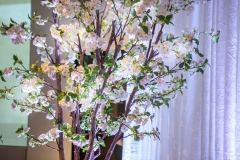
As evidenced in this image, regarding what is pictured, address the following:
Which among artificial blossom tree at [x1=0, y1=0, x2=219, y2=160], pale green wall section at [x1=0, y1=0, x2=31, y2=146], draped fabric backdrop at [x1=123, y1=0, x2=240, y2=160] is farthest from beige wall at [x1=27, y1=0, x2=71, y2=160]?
artificial blossom tree at [x1=0, y1=0, x2=219, y2=160]

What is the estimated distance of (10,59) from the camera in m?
2.59

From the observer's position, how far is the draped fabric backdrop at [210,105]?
6.18ft

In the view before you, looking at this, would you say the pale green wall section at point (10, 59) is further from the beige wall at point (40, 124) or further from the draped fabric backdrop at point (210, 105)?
the draped fabric backdrop at point (210, 105)

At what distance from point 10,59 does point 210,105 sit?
69.9 inches

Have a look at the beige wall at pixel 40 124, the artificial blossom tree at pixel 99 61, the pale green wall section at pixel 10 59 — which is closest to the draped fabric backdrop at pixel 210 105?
the artificial blossom tree at pixel 99 61

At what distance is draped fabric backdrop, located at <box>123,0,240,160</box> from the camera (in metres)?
1.88

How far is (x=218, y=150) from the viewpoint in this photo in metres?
1.88

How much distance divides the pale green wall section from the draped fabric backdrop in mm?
1098

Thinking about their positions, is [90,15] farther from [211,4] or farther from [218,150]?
[218,150]

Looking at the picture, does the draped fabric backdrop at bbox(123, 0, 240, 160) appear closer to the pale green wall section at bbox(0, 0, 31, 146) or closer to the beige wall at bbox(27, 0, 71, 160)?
the beige wall at bbox(27, 0, 71, 160)

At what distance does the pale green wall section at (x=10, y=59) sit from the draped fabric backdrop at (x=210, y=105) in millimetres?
1098

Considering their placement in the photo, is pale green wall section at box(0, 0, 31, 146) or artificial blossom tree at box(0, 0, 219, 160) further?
pale green wall section at box(0, 0, 31, 146)

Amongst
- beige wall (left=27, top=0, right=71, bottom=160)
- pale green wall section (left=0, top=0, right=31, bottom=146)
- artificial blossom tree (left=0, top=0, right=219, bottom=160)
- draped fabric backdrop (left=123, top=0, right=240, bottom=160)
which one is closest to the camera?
artificial blossom tree (left=0, top=0, right=219, bottom=160)

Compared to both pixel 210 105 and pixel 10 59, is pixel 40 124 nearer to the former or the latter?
pixel 10 59
